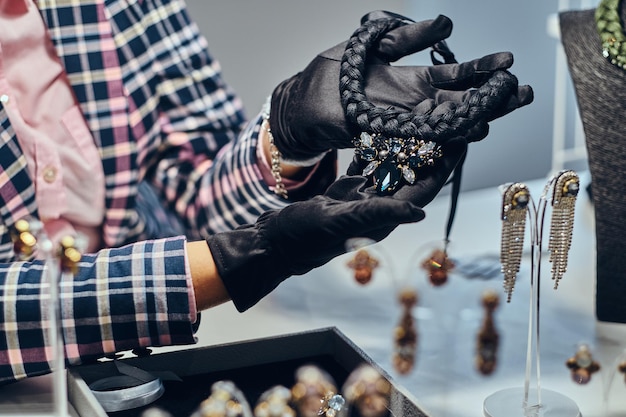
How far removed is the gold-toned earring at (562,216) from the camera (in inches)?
21.9

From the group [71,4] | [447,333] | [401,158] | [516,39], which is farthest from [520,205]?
[516,39]

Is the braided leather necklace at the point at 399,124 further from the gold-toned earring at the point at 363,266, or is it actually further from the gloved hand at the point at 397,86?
the gold-toned earring at the point at 363,266

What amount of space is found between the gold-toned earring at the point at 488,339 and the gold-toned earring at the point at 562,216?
0.38 ft

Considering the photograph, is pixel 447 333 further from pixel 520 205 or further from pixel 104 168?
pixel 104 168

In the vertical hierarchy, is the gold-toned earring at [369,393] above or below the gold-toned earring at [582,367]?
above

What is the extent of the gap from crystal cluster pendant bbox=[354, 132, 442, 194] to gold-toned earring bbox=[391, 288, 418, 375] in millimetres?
166

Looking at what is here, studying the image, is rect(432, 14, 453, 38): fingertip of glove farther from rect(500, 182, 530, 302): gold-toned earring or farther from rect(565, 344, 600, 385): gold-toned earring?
rect(565, 344, 600, 385): gold-toned earring

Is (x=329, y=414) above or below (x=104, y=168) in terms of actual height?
below

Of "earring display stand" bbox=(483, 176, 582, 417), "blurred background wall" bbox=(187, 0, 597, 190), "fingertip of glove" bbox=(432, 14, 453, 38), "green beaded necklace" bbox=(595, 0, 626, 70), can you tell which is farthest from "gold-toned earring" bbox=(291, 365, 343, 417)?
"blurred background wall" bbox=(187, 0, 597, 190)

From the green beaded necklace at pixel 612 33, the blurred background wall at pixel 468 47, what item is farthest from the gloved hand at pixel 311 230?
the blurred background wall at pixel 468 47

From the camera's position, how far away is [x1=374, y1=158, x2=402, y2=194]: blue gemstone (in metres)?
0.58

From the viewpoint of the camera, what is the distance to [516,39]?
139cm

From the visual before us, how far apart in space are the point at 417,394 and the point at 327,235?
0.50 ft

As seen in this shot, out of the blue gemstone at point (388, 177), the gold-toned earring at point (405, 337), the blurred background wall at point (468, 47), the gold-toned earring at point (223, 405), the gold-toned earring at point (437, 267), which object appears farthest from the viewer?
the blurred background wall at point (468, 47)
